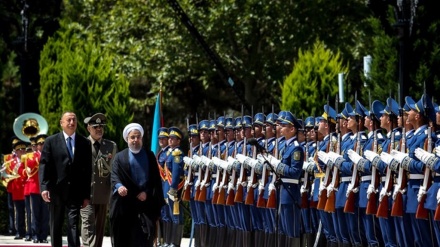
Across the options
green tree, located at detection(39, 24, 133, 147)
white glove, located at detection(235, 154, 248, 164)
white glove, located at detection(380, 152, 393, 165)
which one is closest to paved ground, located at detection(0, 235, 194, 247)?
green tree, located at detection(39, 24, 133, 147)

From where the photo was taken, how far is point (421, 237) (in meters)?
12.8

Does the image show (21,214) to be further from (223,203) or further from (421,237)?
(421,237)

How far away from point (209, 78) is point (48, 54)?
10602 mm

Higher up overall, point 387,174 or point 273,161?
point 273,161

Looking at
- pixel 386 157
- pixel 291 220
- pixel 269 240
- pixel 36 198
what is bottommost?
pixel 269 240

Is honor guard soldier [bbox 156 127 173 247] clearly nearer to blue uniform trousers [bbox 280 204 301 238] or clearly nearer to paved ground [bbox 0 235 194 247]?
paved ground [bbox 0 235 194 247]

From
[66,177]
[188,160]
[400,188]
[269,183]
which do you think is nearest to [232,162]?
[269,183]

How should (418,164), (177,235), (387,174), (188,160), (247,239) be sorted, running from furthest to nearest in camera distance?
(177,235) < (188,160) < (247,239) < (387,174) < (418,164)

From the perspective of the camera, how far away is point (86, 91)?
1012 inches

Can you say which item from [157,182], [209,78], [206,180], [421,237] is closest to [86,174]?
[157,182]

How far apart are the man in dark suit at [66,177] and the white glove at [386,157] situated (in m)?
4.01

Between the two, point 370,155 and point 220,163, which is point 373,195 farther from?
point 220,163

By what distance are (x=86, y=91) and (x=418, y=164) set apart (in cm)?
1379

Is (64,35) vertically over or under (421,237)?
over
